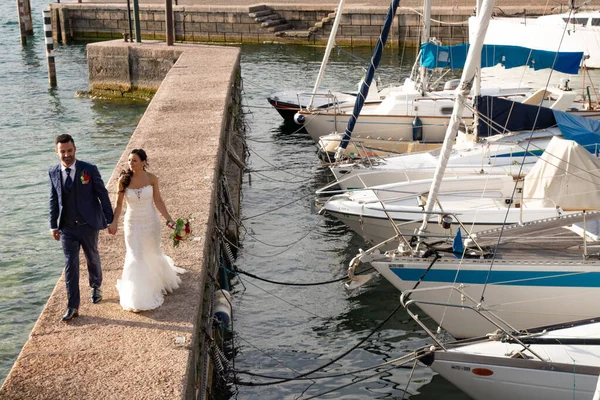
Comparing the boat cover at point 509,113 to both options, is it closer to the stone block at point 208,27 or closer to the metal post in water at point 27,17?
the stone block at point 208,27

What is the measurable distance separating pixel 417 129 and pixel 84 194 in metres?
13.1

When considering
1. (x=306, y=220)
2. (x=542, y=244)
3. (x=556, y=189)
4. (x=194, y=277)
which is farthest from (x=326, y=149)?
(x=194, y=277)

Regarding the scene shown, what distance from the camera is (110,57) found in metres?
27.6

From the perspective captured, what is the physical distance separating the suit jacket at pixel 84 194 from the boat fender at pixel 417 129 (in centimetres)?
1284

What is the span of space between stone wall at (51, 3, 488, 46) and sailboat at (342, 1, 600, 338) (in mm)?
26756

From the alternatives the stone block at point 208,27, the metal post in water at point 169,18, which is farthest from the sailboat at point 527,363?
the stone block at point 208,27

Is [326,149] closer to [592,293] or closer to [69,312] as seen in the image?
[592,293]

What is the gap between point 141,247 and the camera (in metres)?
9.05

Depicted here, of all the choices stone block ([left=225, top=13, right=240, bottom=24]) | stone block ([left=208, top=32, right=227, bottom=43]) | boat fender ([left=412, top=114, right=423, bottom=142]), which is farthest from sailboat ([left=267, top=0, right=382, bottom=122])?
stone block ([left=208, top=32, right=227, bottom=43])

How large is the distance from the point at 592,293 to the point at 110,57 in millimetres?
19649

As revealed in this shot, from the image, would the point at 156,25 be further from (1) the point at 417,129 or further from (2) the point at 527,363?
(2) the point at 527,363

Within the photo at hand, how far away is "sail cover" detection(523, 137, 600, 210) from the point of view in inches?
528

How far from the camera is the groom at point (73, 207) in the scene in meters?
8.67

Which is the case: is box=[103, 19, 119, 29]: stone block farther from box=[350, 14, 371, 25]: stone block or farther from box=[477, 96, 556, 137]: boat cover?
box=[477, 96, 556, 137]: boat cover
